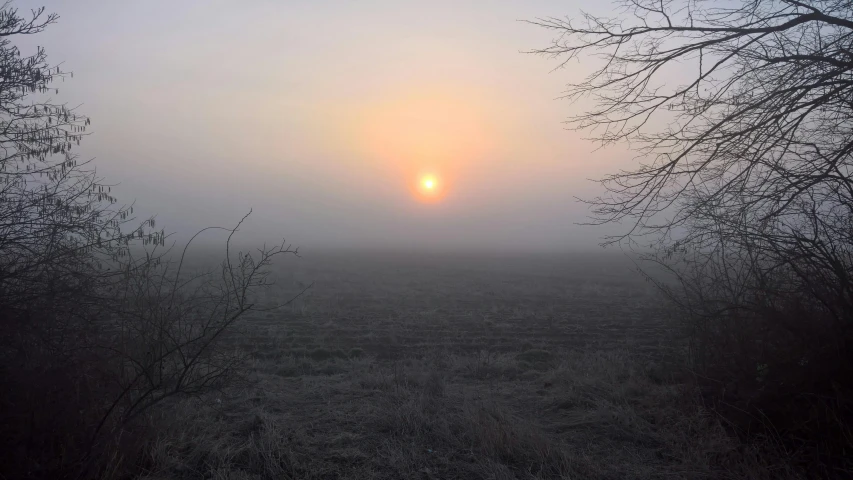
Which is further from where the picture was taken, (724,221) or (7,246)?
(724,221)

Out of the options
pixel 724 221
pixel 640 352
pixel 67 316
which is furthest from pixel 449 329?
pixel 67 316

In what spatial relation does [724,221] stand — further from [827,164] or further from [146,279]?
[146,279]

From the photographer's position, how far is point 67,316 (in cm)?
406

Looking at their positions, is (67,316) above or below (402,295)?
above

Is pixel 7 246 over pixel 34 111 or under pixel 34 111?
under

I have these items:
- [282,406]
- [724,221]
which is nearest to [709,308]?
[724,221]

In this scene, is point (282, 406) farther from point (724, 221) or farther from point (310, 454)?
point (724, 221)

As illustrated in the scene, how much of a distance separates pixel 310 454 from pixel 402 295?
62.6ft

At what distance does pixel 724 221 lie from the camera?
4.92 m

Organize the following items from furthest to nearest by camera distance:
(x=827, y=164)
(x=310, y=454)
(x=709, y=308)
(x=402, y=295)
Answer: (x=402, y=295)
(x=709, y=308)
(x=310, y=454)
(x=827, y=164)

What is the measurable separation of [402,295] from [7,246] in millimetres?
20204

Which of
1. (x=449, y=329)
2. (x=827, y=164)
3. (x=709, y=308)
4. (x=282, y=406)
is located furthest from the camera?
(x=449, y=329)

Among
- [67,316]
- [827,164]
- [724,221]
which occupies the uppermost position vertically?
[827,164]

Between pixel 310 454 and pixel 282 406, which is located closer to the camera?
pixel 310 454
